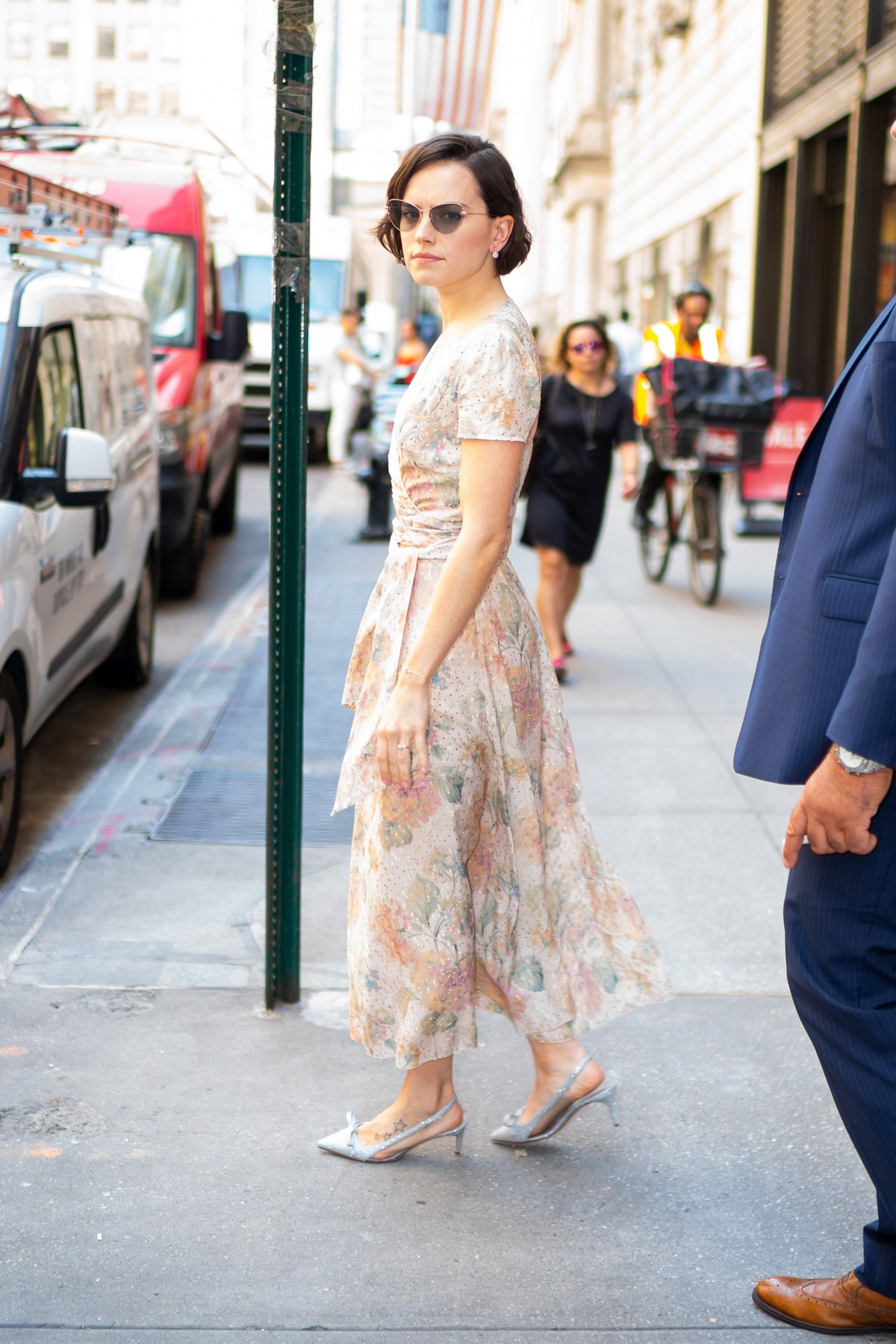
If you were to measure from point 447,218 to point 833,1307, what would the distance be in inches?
78.6

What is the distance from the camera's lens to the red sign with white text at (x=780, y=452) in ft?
34.8

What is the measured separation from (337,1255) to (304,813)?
2.87 meters

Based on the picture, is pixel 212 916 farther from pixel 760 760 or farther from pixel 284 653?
pixel 760 760

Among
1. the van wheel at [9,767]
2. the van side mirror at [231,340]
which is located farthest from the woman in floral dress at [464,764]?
the van side mirror at [231,340]

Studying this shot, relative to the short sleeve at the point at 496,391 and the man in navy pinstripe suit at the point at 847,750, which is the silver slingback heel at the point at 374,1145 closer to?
the man in navy pinstripe suit at the point at 847,750

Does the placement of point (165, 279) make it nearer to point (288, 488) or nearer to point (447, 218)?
point (288, 488)

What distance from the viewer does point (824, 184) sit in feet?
48.4

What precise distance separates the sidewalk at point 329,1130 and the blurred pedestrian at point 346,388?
9443 mm

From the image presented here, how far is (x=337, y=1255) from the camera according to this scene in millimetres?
2779

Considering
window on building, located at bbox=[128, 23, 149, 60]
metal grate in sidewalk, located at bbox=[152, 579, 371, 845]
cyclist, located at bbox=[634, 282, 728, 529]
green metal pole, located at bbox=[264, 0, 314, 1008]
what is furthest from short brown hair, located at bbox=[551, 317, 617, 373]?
window on building, located at bbox=[128, 23, 149, 60]

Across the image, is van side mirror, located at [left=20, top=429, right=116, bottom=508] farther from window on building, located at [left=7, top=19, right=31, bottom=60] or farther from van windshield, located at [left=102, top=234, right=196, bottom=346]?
window on building, located at [left=7, top=19, right=31, bottom=60]

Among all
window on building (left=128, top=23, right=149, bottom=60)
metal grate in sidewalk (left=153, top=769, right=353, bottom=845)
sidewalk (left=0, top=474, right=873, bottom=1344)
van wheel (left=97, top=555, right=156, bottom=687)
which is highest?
window on building (left=128, top=23, right=149, bottom=60)

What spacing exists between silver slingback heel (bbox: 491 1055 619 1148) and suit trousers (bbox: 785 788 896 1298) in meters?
0.78

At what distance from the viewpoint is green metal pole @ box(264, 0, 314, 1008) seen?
3.43 m
